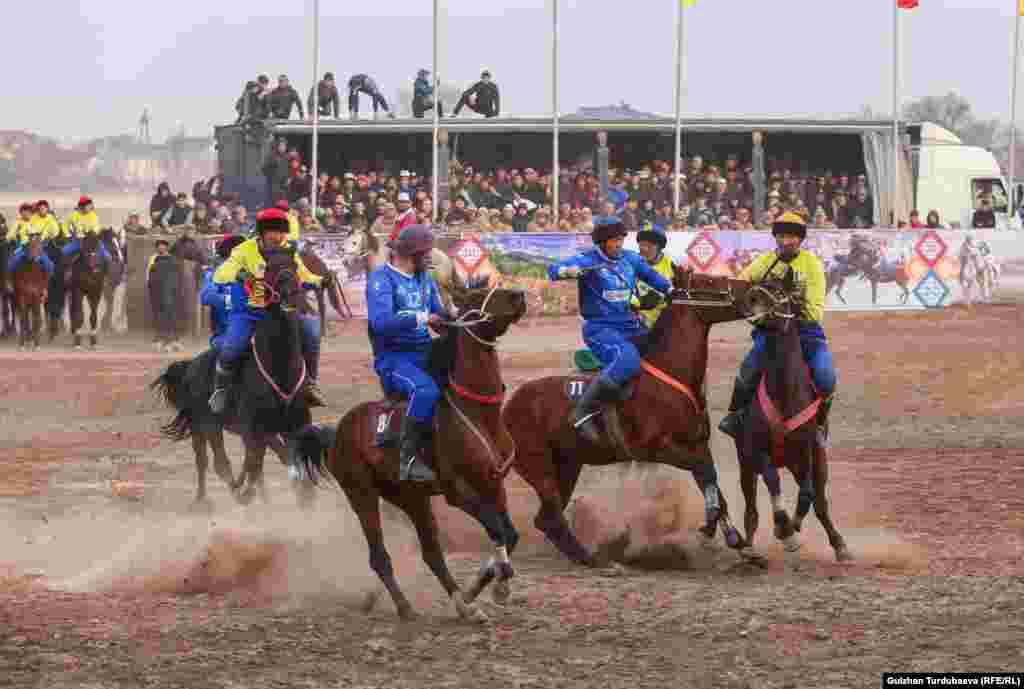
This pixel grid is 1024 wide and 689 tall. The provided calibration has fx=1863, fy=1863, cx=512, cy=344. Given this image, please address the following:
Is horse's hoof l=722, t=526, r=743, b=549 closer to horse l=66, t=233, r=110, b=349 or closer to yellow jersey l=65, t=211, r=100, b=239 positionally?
horse l=66, t=233, r=110, b=349

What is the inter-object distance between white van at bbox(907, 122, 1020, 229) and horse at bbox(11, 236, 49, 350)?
66.9ft

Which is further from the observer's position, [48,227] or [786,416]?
[48,227]

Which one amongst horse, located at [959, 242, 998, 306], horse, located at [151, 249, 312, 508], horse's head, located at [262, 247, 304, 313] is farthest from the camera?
horse, located at [959, 242, 998, 306]

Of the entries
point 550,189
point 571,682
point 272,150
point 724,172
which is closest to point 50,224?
point 272,150

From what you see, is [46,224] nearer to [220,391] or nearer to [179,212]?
[179,212]

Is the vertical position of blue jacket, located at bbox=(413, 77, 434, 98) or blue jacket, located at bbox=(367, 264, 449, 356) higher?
blue jacket, located at bbox=(413, 77, 434, 98)

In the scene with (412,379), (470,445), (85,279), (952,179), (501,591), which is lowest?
(501,591)

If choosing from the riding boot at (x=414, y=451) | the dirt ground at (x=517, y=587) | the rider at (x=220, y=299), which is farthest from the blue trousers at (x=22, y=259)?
the riding boot at (x=414, y=451)

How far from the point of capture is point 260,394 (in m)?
14.7

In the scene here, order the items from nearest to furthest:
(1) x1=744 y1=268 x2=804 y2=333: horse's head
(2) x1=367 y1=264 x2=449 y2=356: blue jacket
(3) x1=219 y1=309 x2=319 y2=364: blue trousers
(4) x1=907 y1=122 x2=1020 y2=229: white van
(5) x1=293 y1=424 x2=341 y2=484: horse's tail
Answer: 1. (2) x1=367 y1=264 x2=449 y2=356: blue jacket
2. (5) x1=293 y1=424 x2=341 y2=484: horse's tail
3. (1) x1=744 y1=268 x2=804 y2=333: horse's head
4. (3) x1=219 y1=309 x2=319 y2=364: blue trousers
5. (4) x1=907 y1=122 x2=1020 y2=229: white van

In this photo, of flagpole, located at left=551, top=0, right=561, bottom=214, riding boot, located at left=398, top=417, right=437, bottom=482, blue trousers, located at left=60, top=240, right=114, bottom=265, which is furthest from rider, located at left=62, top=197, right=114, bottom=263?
riding boot, located at left=398, top=417, right=437, bottom=482

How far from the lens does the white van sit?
42781mm

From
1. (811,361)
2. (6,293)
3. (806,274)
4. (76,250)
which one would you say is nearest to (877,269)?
(76,250)

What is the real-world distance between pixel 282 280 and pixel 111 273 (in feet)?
66.2
